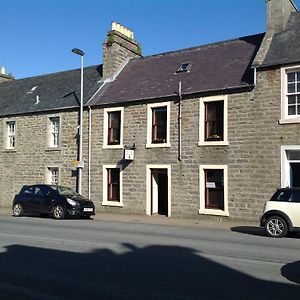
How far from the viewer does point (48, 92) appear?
94.1 ft

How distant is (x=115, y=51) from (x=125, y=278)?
2055 cm

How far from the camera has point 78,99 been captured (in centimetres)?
2573

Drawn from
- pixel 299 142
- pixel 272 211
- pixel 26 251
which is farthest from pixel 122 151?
pixel 26 251

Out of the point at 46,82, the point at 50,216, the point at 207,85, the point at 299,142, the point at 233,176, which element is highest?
the point at 46,82

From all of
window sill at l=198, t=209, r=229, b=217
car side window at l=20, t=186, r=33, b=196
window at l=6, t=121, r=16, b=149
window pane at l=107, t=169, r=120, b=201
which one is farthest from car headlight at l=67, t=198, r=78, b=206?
window at l=6, t=121, r=16, b=149

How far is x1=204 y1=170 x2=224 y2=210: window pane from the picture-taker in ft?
65.1

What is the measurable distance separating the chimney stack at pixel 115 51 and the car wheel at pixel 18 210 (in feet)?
30.4

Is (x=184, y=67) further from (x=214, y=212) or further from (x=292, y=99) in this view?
(x=214, y=212)

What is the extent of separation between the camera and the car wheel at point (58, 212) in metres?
19.1

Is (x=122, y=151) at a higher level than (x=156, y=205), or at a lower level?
higher

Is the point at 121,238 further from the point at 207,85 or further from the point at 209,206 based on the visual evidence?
the point at 207,85

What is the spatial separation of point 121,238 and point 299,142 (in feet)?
29.8

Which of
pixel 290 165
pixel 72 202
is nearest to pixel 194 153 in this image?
pixel 290 165

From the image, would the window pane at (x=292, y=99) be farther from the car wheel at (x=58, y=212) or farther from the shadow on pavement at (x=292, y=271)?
the shadow on pavement at (x=292, y=271)
